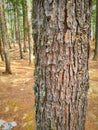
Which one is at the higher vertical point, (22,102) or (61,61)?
(61,61)

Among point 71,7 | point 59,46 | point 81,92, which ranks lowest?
point 81,92

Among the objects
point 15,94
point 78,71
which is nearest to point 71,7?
point 78,71

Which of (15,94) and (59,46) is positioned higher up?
(59,46)

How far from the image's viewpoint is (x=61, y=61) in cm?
199

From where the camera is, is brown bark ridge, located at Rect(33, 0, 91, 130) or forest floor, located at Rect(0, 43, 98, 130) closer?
brown bark ridge, located at Rect(33, 0, 91, 130)

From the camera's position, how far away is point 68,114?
7.11 feet

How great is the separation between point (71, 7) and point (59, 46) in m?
0.38

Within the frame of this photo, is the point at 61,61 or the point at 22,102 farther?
the point at 22,102

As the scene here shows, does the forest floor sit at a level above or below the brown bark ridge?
below

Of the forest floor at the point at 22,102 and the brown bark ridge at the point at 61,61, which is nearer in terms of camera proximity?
→ the brown bark ridge at the point at 61,61

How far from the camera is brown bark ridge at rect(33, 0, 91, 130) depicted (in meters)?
1.87

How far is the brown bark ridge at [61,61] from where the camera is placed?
187cm

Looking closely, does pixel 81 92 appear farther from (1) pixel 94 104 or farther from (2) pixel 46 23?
(1) pixel 94 104

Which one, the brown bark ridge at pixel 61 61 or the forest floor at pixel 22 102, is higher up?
the brown bark ridge at pixel 61 61
